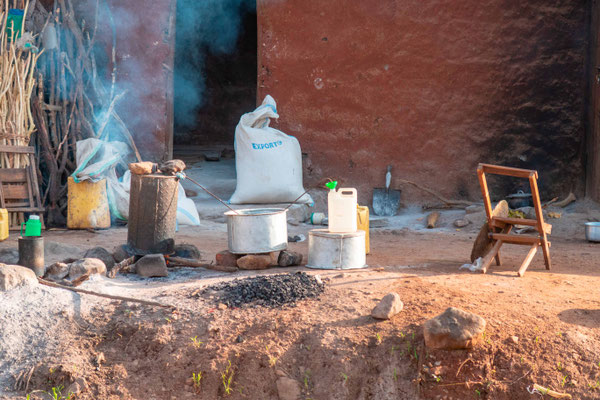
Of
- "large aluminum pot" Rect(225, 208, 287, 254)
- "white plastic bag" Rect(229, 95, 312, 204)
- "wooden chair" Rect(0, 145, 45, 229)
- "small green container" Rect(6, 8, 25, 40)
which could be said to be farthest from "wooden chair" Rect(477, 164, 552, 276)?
"small green container" Rect(6, 8, 25, 40)

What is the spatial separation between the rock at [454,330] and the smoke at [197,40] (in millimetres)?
8222

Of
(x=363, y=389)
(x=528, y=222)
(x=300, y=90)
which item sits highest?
(x=300, y=90)

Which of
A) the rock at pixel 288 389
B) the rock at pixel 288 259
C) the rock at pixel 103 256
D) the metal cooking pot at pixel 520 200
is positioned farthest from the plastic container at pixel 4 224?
the metal cooking pot at pixel 520 200

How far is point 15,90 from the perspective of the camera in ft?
21.4

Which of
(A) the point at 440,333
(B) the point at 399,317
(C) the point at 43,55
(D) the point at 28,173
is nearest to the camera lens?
(A) the point at 440,333

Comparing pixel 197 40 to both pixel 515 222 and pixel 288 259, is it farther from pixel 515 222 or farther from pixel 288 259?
pixel 515 222

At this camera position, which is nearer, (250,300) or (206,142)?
→ (250,300)

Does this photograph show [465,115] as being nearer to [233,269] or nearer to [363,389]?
[233,269]

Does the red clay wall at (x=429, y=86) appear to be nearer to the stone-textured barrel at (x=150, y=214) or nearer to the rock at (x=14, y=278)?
the stone-textured barrel at (x=150, y=214)

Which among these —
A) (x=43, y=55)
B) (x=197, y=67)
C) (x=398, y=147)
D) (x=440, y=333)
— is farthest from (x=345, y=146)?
(x=440, y=333)

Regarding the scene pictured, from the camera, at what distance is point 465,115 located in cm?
761

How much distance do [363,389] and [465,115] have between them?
198 inches

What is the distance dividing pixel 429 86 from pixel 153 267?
441 cm

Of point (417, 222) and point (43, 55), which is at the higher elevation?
point (43, 55)
